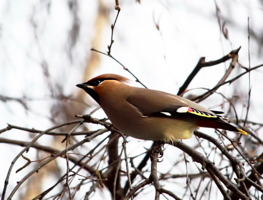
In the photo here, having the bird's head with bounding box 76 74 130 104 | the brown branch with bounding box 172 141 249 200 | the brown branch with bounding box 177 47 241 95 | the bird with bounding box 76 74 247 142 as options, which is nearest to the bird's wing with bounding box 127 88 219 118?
the bird with bounding box 76 74 247 142

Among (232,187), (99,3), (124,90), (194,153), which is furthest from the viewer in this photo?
(99,3)

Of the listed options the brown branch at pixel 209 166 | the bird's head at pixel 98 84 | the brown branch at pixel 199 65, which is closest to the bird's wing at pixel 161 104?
the bird's head at pixel 98 84

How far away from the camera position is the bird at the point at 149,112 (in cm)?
339

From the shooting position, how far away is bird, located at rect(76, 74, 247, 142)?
3.39 metres

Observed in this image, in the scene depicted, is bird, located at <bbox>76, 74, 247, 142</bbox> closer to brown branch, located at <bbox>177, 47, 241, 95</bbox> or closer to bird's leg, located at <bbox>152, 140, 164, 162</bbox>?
bird's leg, located at <bbox>152, 140, 164, 162</bbox>

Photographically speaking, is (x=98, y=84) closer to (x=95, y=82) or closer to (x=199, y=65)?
(x=95, y=82)

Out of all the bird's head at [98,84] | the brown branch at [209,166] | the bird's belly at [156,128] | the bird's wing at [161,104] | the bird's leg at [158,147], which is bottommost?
the brown branch at [209,166]

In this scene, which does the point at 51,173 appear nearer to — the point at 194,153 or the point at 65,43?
the point at 65,43

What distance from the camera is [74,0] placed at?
6.16 metres

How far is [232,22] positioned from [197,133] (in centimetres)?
367

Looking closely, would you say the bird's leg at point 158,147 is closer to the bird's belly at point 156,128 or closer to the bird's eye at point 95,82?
the bird's belly at point 156,128

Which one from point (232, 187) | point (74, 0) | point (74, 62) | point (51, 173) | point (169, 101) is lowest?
point (232, 187)

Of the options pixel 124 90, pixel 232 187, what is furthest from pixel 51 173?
pixel 232 187

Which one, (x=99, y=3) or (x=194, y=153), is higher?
(x=99, y=3)
